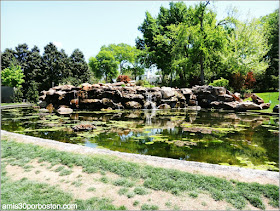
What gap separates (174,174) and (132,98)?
695 inches

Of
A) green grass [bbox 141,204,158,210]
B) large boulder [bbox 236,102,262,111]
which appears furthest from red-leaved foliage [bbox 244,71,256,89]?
green grass [bbox 141,204,158,210]

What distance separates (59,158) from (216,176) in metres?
3.76

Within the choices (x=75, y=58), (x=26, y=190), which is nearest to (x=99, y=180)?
(x=26, y=190)

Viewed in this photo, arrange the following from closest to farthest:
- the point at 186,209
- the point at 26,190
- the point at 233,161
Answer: the point at 186,209 → the point at 26,190 → the point at 233,161

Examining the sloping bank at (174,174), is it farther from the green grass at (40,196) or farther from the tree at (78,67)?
the tree at (78,67)

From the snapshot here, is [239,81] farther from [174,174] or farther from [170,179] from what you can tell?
[170,179]

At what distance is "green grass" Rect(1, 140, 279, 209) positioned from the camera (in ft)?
10.4

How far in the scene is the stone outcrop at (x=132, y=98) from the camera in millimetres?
20656

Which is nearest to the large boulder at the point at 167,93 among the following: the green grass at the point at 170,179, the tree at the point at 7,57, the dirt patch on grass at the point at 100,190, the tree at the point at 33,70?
the green grass at the point at 170,179

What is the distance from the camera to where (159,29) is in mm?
37500

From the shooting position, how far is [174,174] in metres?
3.86

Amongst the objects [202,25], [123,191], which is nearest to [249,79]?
[202,25]

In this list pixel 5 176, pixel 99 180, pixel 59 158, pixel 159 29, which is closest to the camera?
pixel 99 180

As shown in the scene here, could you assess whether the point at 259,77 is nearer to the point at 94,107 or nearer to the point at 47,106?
the point at 94,107
